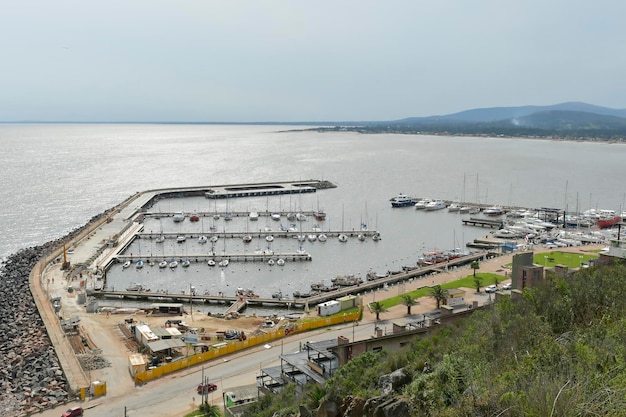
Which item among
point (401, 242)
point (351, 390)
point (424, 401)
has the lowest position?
point (401, 242)

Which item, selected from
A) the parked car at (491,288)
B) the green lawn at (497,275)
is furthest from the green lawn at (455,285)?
the parked car at (491,288)

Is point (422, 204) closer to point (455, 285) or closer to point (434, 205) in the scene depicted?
point (434, 205)

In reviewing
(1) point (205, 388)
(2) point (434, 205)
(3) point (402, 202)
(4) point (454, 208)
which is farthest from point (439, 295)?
(3) point (402, 202)

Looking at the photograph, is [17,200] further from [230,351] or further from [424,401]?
[424,401]

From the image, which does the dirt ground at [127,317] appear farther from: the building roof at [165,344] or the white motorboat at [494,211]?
the white motorboat at [494,211]

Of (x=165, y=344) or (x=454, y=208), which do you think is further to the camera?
(x=454, y=208)

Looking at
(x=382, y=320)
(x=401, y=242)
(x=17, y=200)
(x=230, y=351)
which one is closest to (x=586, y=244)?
(x=401, y=242)
